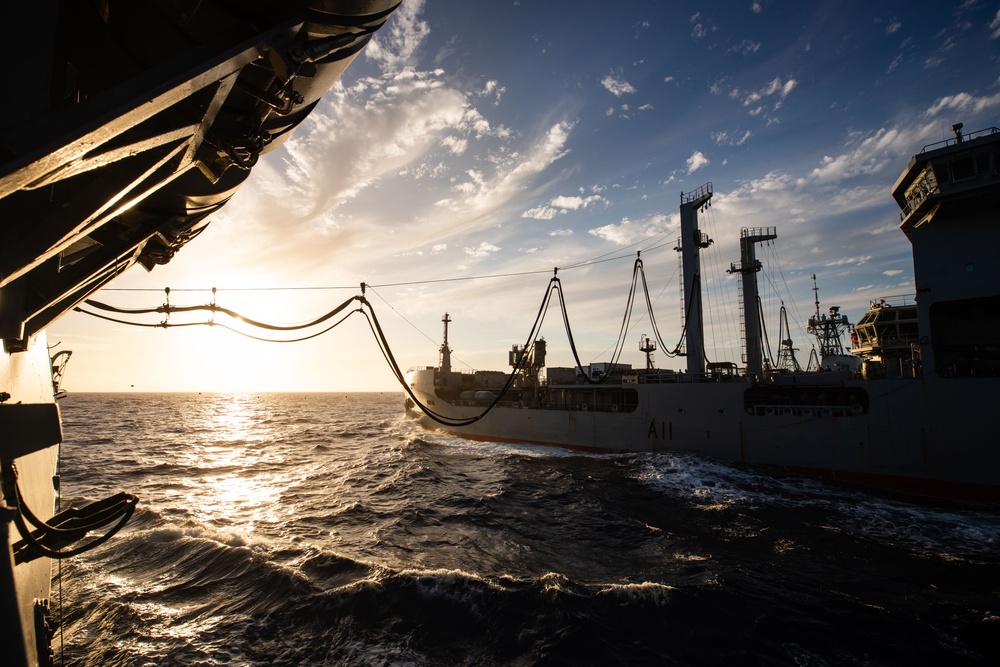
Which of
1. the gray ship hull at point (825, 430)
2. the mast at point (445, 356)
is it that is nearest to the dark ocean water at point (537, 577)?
the gray ship hull at point (825, 430)

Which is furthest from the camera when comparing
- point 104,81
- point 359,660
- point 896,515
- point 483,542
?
point 896,515

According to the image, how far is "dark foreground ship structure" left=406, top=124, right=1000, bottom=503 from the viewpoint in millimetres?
16859

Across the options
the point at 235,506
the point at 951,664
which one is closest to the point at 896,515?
the point at 951,664

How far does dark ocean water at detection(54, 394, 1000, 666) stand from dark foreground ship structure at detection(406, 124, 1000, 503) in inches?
78.6

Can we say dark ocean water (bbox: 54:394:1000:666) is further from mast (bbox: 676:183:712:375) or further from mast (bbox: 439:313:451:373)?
mast (bbox: 439:313:451:373)

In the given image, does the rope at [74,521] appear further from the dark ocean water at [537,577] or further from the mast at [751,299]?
the mast at [751,299]

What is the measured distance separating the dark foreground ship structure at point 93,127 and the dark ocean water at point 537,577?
181 inches

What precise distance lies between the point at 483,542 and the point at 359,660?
5.26 m

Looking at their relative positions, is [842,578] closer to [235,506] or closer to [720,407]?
[720,407]

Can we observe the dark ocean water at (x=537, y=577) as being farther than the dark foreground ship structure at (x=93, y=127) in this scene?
Yes

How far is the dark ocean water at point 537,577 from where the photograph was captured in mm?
7160

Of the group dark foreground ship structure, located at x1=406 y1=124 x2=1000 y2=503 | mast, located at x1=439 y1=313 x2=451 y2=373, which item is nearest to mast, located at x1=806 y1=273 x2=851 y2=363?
dark foreground ship structure, located at x1=406 y1=124 x2=1000 y2=503

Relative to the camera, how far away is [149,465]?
78.3 feet

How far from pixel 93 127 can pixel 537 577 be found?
1035cm
